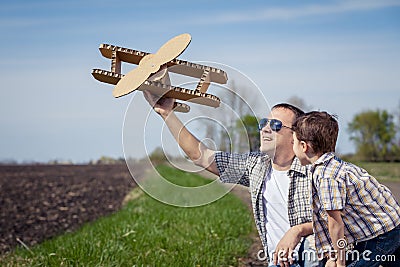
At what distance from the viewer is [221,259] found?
265 inches

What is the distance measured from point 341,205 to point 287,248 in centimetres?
48

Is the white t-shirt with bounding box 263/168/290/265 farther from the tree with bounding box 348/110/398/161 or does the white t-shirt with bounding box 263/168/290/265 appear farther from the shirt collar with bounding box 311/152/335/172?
the tree with bounding box 348/110/398/161

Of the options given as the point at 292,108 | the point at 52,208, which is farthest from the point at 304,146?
the point at 52,208

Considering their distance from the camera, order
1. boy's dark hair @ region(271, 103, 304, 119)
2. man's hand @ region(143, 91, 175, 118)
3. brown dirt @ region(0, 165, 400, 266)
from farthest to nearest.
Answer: brown dirt @ region(0, 165, 400, 266)
boy's dark hair @ region(271, 103, 304, 119)
man's hand @ region(143, 91, 175, 118)

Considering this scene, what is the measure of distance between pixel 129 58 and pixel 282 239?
149 cm

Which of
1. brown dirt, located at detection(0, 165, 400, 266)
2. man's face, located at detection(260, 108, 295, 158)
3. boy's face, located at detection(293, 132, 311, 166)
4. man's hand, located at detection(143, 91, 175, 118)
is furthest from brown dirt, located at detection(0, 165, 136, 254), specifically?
boy's face, located at detection(293, 132, 311, 166)

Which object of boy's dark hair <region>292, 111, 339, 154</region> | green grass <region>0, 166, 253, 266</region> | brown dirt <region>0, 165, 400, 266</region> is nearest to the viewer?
boy's dark hair <region>292, 111, 339, 154</region>

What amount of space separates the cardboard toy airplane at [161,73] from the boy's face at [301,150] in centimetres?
55

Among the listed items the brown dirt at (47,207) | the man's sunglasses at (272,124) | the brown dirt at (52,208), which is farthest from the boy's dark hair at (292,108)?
the brown dirt at (47,207)

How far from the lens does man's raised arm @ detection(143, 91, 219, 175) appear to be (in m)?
A: 3.93

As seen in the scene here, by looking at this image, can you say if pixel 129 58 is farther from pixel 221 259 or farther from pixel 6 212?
pixel 6 212

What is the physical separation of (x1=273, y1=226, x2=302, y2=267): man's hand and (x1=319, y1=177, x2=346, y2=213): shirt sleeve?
0.37 metres

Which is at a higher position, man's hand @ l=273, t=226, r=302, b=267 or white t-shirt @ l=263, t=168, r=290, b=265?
white t-shirt @ l=263, t=168, r=290, b=265

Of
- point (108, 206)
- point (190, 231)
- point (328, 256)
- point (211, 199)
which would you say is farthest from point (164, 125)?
point (108, 206)
